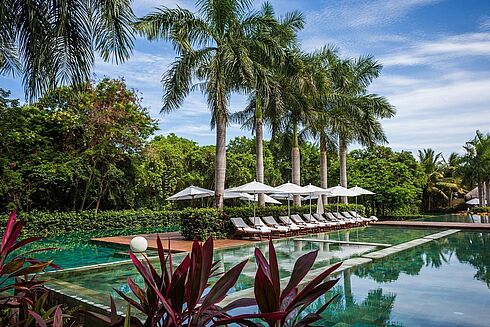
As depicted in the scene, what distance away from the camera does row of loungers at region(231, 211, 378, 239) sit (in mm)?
13766

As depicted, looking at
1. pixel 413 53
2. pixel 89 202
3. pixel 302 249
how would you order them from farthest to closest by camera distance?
pixel 89 202, pixel 413 53, pixel 302 249

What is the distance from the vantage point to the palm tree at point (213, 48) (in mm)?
13133

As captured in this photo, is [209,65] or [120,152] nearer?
[209,65]

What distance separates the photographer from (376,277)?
7.65 meters

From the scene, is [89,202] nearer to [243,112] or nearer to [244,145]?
[243,112]

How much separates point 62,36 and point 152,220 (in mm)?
17309

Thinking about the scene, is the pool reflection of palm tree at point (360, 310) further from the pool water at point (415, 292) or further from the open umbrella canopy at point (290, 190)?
the open umbrella canopy at point (290, 190)

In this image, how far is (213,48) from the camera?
14.4m

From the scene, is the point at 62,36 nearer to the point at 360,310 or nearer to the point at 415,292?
the point at 360,310

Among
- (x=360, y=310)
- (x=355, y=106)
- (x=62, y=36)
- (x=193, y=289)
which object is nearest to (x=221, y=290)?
(x=193, y=289)

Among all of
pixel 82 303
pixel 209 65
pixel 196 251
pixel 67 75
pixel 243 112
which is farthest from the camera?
pixel 243 112

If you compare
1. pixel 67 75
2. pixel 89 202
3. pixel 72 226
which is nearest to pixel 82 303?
pixel 67 75

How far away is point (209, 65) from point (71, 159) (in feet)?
34.0

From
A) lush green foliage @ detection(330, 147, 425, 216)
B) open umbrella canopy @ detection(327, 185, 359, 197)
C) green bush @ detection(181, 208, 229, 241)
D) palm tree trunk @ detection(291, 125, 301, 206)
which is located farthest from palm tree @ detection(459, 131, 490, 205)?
green bush @ detection(181, 208, 229, 241)
